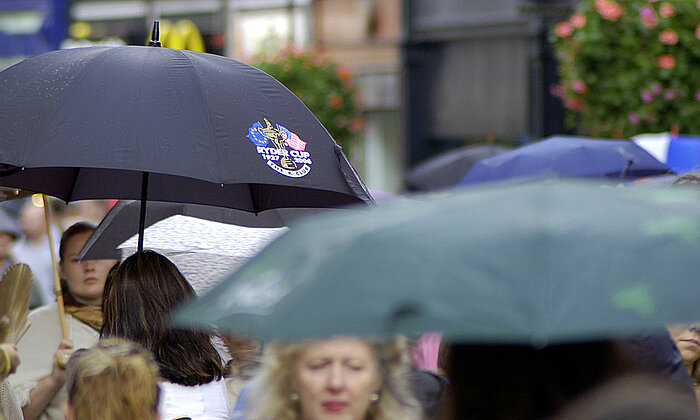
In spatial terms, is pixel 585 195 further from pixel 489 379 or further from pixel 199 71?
pixel 199 71

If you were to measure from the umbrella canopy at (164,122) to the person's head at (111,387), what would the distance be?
838mm

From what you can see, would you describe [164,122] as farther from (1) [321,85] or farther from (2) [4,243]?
(1) [321,85]

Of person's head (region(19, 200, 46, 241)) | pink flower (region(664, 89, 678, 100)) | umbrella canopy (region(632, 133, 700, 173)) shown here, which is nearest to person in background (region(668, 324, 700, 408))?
umbrella canopy (region(632, 133, 700, 173))

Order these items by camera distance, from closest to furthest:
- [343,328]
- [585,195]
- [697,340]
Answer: [343,328], [585,195], [697,340]

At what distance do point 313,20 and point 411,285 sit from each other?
1719 centimetres

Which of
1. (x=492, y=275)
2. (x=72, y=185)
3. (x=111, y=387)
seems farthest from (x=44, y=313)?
(x=492, y=275)

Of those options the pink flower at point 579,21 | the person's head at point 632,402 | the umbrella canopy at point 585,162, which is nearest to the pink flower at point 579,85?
the pink flower at point 579,21

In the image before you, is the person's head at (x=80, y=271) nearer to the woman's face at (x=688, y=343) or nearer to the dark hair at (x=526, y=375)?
the woman's face at (x=688, y=343)

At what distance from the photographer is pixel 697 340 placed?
12.0 feet

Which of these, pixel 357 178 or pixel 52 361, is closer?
pixel 357 178

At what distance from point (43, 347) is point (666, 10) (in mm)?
7572

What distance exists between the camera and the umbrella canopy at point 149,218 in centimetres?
473

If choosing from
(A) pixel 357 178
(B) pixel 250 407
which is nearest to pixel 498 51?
(A) pixel 357 178

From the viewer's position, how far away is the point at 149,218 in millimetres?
4992
